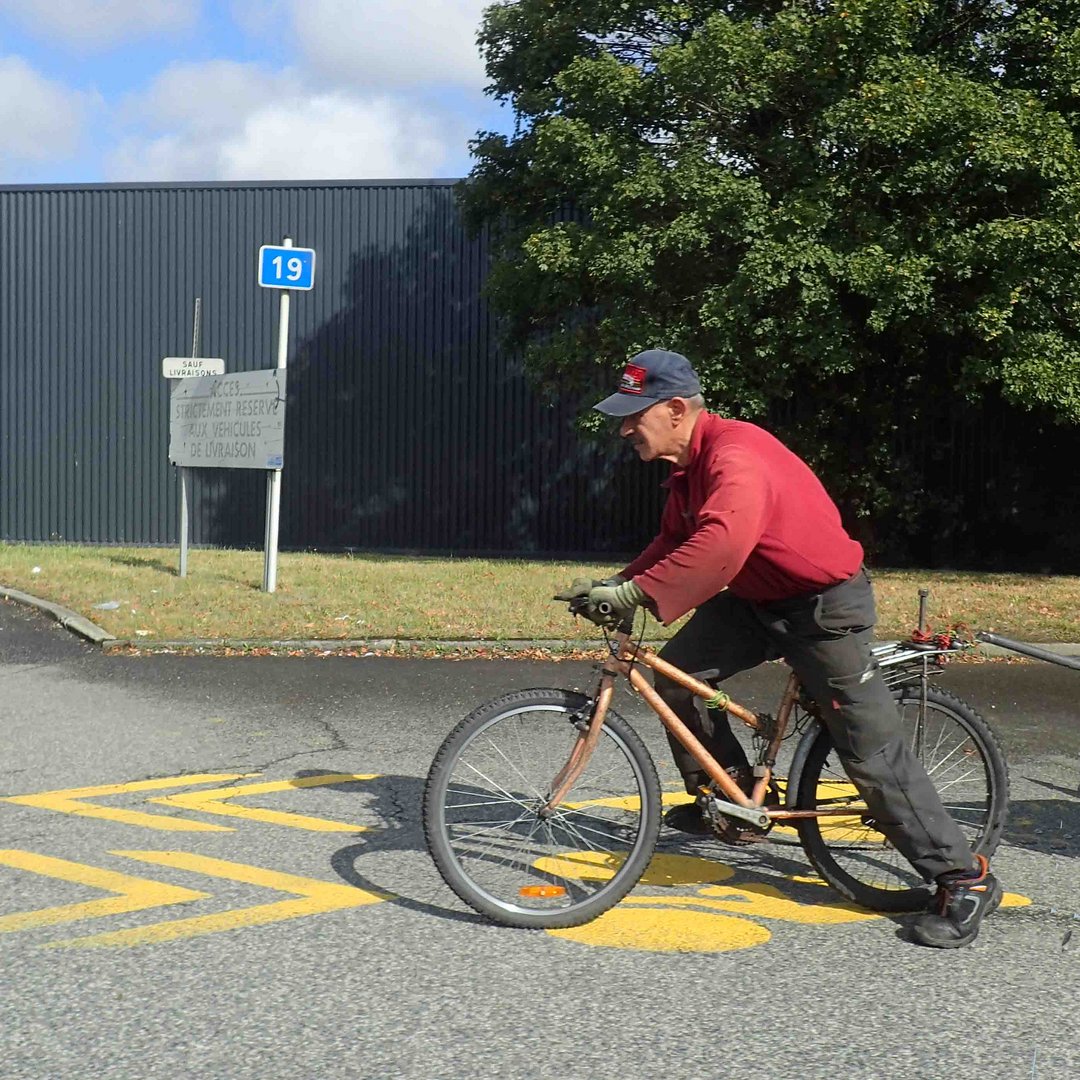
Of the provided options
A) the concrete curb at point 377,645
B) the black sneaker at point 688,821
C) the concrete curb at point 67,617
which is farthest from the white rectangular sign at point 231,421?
the black sneaker at point 688,821

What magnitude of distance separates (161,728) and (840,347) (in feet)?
37.6

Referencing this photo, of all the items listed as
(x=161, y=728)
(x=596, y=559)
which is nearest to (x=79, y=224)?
(x=596, y=559)

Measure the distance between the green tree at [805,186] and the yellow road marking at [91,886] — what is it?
12617 mm

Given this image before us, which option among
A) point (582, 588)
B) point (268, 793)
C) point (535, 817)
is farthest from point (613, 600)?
point (268, 793)

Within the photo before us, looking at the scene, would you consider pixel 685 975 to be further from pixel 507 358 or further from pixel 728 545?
pixel 507 358

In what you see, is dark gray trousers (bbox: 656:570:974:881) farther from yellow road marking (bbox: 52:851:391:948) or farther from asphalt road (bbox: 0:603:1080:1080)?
yellow road marking (bbox: 52:851:391:948)

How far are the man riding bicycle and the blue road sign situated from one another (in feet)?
31.7

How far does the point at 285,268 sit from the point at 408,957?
34.1 ft

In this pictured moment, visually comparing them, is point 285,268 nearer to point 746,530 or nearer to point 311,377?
point 311,377

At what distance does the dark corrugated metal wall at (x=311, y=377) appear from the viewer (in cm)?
2316

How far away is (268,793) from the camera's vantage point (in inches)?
242

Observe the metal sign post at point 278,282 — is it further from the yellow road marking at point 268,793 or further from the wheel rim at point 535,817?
the wheel rim at point 535,817

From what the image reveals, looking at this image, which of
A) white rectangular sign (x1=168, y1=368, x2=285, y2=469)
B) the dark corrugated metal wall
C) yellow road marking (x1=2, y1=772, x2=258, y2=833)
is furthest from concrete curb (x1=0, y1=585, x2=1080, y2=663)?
the dark corrugated metal wall

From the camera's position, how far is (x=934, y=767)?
4707 mm
